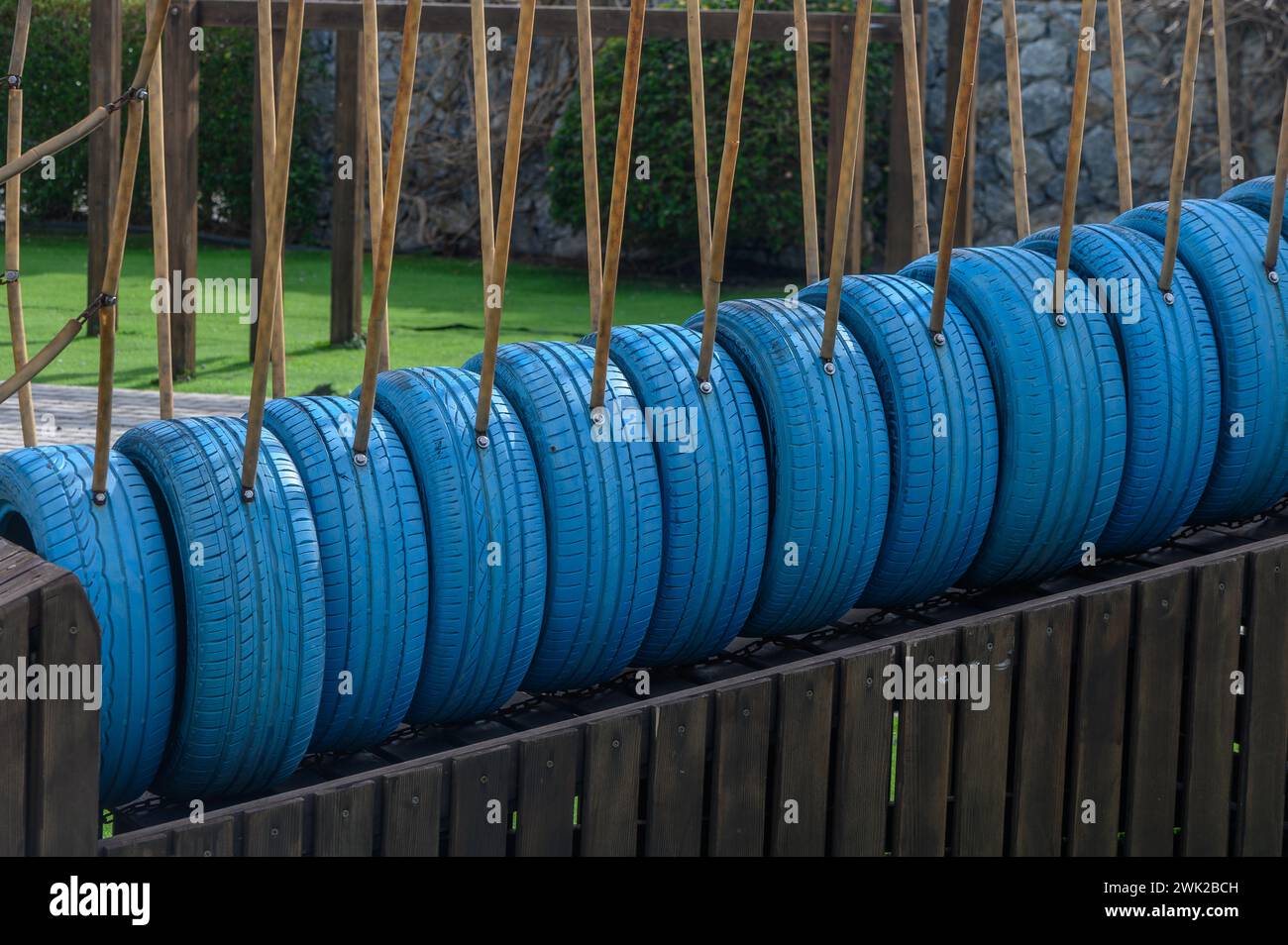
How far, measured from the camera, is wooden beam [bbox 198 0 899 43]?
26.6 ft

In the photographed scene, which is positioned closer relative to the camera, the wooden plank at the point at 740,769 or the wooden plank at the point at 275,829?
the wooden plank at the point at 275,829

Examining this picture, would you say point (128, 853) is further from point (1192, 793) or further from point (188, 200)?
point (188, 200)

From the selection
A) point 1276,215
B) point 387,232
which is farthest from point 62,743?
point 1276,215

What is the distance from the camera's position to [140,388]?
862 cm

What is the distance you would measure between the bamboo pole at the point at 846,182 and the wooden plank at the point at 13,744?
71.2 inches

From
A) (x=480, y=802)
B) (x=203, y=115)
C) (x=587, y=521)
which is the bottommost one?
(x=480, y=802)

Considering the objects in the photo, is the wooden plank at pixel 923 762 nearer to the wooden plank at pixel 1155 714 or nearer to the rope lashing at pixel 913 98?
the wooden plank at pixel 1155 714

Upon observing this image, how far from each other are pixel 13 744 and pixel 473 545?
1025 mm

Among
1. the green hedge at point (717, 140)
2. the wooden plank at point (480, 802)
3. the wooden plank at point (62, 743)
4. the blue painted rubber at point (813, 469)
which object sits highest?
the green hedge at point (717, 140)

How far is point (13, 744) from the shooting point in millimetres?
2586

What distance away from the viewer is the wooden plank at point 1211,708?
140 inches

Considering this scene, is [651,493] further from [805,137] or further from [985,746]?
[805,137]

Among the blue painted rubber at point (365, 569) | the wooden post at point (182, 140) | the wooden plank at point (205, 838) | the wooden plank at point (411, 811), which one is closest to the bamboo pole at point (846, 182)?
the blue painted rubber at point (365, 569)

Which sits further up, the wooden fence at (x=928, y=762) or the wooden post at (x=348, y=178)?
the wooden post at (x=348, y=178)
